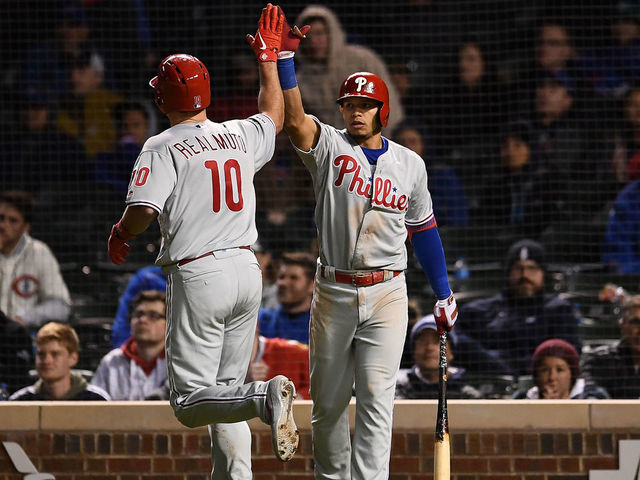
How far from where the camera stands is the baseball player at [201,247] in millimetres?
4738

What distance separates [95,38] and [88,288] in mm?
2294

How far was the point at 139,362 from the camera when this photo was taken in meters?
7.16

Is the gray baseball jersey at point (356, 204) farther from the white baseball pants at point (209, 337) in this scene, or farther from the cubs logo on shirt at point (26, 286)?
the cubs logo on shirt at point (26, 286)

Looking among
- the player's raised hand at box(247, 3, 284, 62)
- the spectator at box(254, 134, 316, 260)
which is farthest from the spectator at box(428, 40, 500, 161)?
the player's raised hand at box(247, 3, 284, 62)

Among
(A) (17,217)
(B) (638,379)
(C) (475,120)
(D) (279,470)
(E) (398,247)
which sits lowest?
(D) (279,470)

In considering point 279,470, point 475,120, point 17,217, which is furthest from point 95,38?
point 279,470

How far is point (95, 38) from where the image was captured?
9.70m

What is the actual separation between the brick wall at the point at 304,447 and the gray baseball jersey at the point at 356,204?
49.1 inches

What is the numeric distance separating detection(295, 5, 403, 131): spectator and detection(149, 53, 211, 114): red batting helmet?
400cm

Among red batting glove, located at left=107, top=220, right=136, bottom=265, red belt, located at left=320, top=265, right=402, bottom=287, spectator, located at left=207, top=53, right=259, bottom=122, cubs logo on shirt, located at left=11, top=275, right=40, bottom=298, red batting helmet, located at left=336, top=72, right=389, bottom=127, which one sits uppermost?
spectator, located at left=207, top=53, right=259, bottom=122

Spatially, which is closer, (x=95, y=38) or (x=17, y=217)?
(x=17, y=217)

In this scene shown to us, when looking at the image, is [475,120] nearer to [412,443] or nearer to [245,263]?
[412,443]

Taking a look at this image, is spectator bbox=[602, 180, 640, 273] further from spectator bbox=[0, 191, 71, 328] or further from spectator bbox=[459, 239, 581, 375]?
spectator bbox=[0, 191, 71, 328]

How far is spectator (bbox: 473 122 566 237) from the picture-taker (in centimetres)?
847
